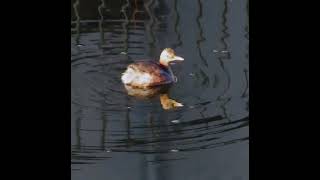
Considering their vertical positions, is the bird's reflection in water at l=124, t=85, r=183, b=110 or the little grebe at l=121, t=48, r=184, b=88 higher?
the little grebe at l=121, t=48, r=184, b=88

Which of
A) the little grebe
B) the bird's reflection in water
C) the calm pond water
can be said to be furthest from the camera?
the little grebe

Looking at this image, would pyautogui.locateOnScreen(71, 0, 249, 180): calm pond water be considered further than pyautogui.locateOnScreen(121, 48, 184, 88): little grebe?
No

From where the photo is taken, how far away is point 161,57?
29.4ft

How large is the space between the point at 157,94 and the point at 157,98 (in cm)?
25

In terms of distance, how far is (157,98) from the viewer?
813cm

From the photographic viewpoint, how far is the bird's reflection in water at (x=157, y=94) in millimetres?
7708

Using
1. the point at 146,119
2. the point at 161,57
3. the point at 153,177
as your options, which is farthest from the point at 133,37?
the point at 153,177

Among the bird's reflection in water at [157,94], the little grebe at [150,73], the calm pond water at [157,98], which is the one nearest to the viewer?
the calm pond water at [157,98]

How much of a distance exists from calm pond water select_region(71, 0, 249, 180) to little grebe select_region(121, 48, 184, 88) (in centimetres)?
14

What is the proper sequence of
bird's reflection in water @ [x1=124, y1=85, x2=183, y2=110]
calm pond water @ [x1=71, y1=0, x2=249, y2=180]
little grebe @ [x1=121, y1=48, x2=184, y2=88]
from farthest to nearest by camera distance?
1. little grebe @ [x1=121, y1=48, x2=184, y2=88]
2. bird's reflection in water @ [x1=124, y1=85, x2=183, y2=110]
3. calm pond water @ [x1=71, y1=0, x2=249, y2=180]

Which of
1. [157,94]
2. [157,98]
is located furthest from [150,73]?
[157,98]

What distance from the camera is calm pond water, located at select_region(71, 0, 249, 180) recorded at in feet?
21.3

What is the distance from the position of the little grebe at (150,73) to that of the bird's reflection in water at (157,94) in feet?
0.20
